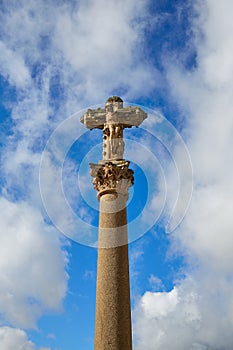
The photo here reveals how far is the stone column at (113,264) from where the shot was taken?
56.2 feet

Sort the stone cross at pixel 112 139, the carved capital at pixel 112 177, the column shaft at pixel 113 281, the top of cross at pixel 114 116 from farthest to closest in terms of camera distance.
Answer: the top of cross at pixel 114 116
the stone cross at pixel 112 139
the carved capital at pixel 112 177
the column shaft at pixel 113 281

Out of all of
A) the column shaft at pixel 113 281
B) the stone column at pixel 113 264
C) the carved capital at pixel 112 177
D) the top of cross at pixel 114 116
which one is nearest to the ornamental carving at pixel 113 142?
the top of cross at pixel 114 116

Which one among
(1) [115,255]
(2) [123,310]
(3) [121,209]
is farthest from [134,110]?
(2) [123,310]

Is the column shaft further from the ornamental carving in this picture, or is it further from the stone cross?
the ornamental carving

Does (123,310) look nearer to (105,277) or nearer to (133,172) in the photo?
(105,277)

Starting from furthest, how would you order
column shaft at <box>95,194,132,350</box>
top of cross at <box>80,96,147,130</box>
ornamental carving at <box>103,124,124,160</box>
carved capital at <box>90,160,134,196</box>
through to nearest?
top of cross at <box>80,96,147,130</box> < ornamental carving at <box>103,124,124,160</box> < carved capital at <box>90,160,134,196</box> < column shaft at <box>95,194,132,350</box>

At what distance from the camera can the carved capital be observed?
20969 mm

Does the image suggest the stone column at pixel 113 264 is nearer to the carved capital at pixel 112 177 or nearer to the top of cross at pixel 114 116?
the carved capital at pixel 112 177

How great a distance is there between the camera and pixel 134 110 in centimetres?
2277

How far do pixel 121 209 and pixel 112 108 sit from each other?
542 cm

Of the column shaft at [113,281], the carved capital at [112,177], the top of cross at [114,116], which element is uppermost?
the top of cross at [114,116]

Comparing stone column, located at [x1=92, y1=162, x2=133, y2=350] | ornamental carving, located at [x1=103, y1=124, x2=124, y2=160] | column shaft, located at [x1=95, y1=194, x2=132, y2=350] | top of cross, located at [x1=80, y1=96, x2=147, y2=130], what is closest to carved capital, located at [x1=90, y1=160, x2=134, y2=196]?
stone column, located at [x1=92, y1=162, x2=133, y2=350]

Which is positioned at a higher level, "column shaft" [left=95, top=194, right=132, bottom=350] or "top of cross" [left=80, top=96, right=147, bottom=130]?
"top of cross" [left=80, top=96, right=147, bottom=130]

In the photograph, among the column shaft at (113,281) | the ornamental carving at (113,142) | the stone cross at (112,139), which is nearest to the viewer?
the column shaft at (113,281)
